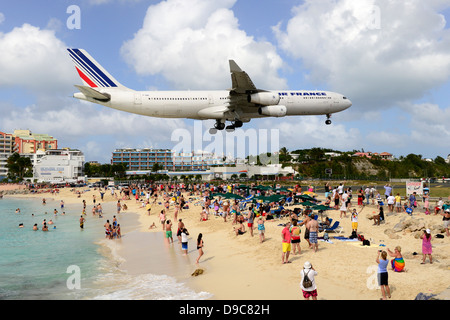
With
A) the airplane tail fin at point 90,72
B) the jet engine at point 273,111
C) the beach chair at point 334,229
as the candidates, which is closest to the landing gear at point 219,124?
the jet engine at point 273,111

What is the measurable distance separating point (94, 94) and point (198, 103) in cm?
810

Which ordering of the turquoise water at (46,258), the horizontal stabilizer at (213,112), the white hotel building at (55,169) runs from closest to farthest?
the turquoise water at (46,258) < the horizontal stabilizer at (213,112) < the white hotel building at (55,169)

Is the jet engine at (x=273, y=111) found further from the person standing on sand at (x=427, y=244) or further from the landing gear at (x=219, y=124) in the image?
the person standing on sand at (x=427, y=244)

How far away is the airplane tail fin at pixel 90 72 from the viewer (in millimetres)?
30047

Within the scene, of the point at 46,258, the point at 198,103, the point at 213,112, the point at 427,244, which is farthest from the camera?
the point at 213,112

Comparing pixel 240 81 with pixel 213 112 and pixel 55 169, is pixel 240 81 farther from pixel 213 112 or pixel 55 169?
pixel 55 169

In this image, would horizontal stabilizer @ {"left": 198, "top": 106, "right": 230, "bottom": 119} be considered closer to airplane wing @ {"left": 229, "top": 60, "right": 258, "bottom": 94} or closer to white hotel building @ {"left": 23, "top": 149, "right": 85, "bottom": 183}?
airplane wing @ {"left": 229, "top": 60, "right": 258, "bottom": 94}

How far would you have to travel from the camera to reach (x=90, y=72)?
99.3 feet

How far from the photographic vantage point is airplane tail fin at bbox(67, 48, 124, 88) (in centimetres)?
3005

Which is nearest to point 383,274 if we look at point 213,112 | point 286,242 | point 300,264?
point 300,264

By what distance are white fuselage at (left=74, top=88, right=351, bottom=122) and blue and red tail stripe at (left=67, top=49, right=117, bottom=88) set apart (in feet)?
3.49

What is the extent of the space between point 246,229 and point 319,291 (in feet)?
35.5

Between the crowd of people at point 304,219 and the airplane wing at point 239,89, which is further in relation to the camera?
the airplane wing at point 239,89
